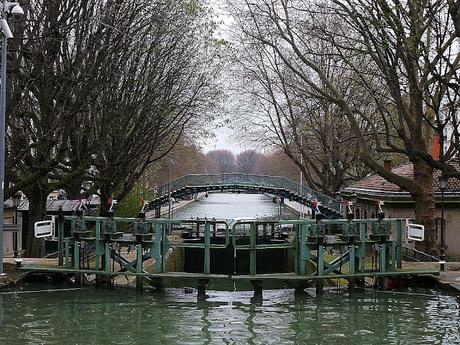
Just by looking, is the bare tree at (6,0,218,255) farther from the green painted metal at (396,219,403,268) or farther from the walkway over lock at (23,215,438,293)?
the green painted metal at (396,219,403,268)

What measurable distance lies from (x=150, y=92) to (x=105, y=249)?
1232 cm

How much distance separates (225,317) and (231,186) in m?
46.3

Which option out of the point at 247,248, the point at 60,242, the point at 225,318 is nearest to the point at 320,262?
the point at 247,248

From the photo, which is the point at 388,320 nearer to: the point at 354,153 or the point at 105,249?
the point at 105,249

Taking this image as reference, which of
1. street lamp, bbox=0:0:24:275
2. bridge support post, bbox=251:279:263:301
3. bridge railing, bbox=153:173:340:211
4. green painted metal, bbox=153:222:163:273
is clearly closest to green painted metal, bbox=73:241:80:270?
green painted metal, bbox=153:222:163:273

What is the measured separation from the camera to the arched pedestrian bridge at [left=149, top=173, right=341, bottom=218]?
184 feet

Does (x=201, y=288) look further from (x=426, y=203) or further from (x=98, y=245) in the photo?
(x=426, y=203)

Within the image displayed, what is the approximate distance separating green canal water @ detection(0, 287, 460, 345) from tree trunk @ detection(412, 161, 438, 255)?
7.66 metres

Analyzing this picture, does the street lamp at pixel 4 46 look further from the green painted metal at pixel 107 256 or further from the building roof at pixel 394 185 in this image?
the building roof at pixel 394 185

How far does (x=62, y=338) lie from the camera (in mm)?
14312

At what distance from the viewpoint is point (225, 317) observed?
1698 centimetres

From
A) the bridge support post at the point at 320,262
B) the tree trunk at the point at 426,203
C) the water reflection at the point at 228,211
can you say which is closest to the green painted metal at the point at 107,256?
the bridge support post at the point at 320,262

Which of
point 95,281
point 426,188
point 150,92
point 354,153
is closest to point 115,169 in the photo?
point 150,92

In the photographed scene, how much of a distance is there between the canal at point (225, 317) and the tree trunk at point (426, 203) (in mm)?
7043
